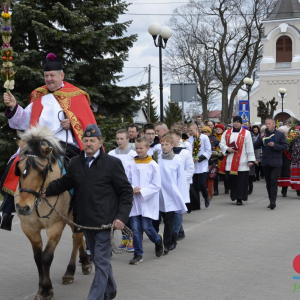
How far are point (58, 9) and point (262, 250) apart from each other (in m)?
12.7

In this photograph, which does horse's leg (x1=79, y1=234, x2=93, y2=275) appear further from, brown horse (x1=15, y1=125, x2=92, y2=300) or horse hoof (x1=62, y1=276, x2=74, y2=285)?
brown horse (x1=15, y1=125, x2=92, y2=300)

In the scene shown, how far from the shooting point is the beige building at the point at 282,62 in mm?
57344

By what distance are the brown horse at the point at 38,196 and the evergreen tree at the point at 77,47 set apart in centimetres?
1183

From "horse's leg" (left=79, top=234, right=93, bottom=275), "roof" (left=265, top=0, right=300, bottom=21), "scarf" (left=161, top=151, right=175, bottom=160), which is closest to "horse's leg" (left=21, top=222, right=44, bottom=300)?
"horse's leg" (left=79, top=234, right=93, bottom=275)

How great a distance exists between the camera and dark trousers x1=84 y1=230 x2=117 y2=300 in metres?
5.27

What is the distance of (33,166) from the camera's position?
552 centimetres

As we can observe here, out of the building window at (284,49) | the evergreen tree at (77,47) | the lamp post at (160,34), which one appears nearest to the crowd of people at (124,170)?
the lamp post at (160,34)

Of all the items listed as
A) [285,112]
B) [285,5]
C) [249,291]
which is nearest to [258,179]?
[249,291]

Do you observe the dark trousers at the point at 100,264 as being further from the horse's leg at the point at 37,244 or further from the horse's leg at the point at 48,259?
the horse's leg at the point at 37,244

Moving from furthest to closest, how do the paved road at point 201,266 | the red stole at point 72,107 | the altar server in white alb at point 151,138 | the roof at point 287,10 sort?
the roof at point 287,10
the altar server in white alb at point 151,138
the red stole at point 72,107
the paved road at point 201,266

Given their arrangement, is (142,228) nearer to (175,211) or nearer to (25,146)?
(175,211)

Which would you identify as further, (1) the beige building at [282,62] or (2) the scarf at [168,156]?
(1) the beige building at [282,62]

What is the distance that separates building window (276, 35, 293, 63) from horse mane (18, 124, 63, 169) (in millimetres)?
55073

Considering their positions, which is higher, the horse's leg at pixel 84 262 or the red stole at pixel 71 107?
the red stole at pixel 71 107
